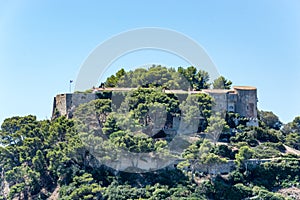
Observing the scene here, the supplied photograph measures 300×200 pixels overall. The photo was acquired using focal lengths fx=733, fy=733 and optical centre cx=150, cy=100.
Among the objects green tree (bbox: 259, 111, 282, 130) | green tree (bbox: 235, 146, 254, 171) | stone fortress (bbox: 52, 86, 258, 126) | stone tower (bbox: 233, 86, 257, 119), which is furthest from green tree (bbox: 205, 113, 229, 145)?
green tree (bbox: 259, 111, 282, 130)

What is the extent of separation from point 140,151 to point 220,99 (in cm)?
1224

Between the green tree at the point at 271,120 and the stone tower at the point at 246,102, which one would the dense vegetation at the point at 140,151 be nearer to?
the stone tower at the point at 246,102

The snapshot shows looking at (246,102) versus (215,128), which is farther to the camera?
(246,102)

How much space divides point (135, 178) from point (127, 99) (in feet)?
27.2

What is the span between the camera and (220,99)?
6600cm

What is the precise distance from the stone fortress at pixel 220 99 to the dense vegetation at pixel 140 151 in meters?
1.23

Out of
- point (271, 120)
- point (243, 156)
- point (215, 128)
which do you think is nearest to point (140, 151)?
point (215, 128)

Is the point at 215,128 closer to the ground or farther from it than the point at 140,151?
farther from it

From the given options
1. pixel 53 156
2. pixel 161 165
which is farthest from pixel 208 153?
pixel 53 156

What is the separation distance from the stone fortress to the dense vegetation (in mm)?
1225

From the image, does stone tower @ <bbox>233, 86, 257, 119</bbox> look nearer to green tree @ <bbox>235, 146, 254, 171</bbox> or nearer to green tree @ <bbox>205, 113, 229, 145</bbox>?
green tree @ <bbox>205, 113, 229, 145</bbox>

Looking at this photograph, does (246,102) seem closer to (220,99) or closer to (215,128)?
(220,99)

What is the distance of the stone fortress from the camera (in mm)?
64938

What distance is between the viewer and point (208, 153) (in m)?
57.8
